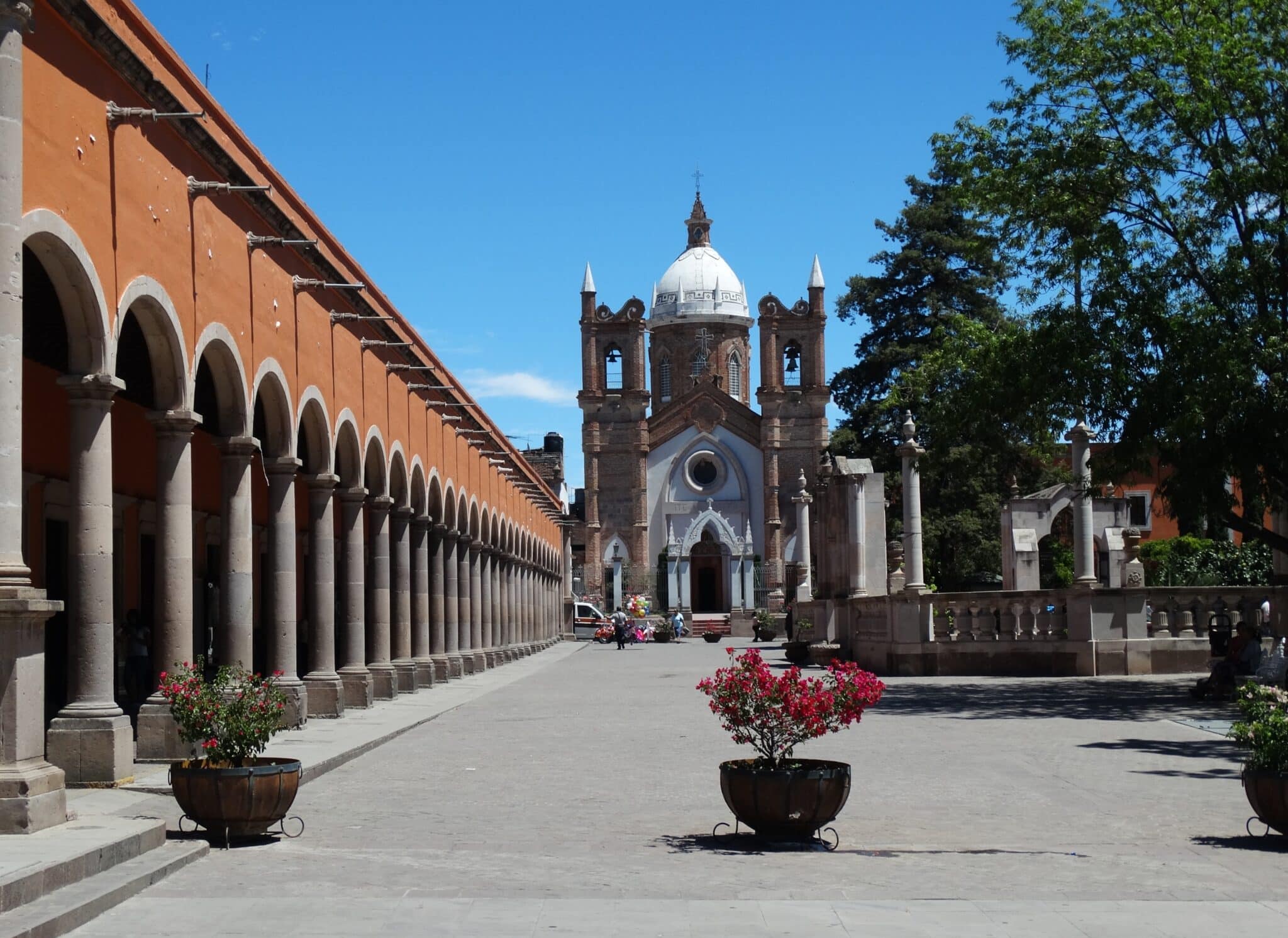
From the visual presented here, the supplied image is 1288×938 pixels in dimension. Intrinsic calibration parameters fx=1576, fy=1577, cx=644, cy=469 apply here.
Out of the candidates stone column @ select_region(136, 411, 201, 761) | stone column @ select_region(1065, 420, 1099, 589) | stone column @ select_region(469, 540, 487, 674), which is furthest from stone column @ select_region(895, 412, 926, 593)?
stone column @ select_region(136, 411, 201, 761)

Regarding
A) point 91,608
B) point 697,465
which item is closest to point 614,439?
point 697,465

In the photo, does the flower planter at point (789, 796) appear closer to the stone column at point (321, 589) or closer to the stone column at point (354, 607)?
the stone column at point (321, 589)

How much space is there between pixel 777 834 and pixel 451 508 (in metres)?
24.3

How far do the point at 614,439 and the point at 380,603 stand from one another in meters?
59.6

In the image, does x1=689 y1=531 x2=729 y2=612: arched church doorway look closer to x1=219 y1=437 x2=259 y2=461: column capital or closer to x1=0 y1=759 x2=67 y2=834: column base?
x1=219 y1=437 x2=259 y2=461: column capital

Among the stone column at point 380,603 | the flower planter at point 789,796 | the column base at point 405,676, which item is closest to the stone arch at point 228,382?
the stone column at point 380,603

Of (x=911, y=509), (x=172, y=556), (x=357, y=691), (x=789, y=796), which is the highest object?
(x=911, y=509)

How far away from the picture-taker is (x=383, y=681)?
2414 centimetres

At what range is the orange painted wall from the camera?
11.8 meters

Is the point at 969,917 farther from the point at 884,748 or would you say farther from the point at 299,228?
the point at 299,228

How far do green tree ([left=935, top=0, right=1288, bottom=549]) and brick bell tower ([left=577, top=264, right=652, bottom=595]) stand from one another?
60.3 metres

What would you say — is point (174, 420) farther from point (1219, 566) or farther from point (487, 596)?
point (1219, 566)

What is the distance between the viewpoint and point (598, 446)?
83.8 m

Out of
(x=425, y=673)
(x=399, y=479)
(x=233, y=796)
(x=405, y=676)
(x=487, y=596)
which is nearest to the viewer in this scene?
(x=233, y=796)
